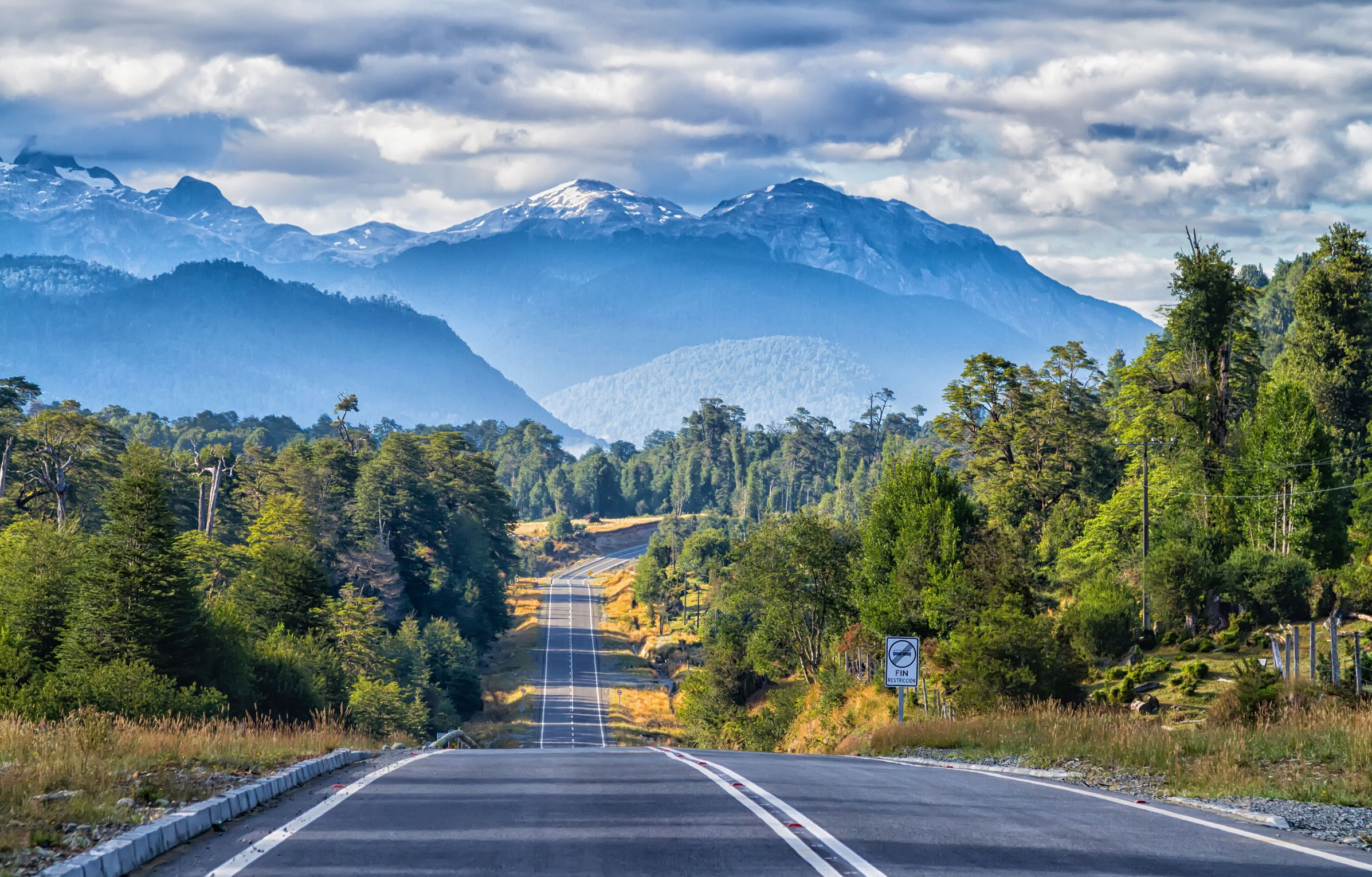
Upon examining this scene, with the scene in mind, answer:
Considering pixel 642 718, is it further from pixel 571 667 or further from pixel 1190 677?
pixel 1190 677

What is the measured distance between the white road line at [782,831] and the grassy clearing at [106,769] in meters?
5.31

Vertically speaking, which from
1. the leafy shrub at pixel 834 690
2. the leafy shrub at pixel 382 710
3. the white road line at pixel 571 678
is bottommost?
the white road line at pixel 571 678

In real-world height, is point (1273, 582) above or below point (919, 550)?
below

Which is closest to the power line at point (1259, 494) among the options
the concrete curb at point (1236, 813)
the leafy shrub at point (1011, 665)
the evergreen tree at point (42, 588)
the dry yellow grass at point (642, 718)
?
the leafy shrub at point (1011, 665)

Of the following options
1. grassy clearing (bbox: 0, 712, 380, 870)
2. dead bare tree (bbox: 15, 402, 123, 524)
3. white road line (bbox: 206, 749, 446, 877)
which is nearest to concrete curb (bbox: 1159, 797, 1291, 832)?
white road line (bbox: 206, 749, 446, 877)

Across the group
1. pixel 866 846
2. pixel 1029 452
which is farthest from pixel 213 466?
pixel 866 846

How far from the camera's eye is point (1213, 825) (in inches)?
428

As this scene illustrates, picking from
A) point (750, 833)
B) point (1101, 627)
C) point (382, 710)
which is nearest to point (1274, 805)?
point (750, 833)

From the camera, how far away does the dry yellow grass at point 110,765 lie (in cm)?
980

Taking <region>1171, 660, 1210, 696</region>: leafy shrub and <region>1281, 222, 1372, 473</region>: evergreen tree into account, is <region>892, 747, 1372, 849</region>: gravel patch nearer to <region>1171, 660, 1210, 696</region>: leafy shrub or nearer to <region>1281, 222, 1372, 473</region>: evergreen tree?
<region>1171, 660, 1210, 696</region>: leafy shrub

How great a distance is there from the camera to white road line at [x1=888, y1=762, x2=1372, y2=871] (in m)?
8.98

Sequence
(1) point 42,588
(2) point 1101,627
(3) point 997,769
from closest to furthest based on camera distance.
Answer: (3) point 997,769
(1) point 42,588
(2) point 1101,627

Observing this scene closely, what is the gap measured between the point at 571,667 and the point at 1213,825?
110 m

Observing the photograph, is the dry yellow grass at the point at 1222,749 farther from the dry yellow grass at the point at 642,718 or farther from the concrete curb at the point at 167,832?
the dry yellow grass at the point at 642,718
